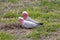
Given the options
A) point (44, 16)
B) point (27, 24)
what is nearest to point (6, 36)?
point (27, 24)

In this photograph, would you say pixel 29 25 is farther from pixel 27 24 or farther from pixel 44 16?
pixel 44 16

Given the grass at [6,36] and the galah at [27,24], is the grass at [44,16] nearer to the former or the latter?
the galah at [27,24]

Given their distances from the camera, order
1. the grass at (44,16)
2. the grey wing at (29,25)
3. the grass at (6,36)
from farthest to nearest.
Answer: the grey wing at (29,25)
the grass at (44,16)
the grass at (6,36)

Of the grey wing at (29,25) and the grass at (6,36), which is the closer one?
the grass at (6,36)

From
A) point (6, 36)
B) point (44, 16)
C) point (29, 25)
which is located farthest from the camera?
point (44, 16)

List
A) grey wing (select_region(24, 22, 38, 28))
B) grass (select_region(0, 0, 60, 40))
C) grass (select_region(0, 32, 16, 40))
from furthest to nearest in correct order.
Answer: grey wing (select_region(24, 22, 38, 28))
grass (select_region(0, 0, 60, 40))
grass (select_region(0, 32, 16, 40))

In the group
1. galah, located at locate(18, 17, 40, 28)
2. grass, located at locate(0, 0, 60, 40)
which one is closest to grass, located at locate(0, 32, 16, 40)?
grass, located at locate(0, 0, 60, 40)

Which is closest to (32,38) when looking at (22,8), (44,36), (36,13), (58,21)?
(44,36)

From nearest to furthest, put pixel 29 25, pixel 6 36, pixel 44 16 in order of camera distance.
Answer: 1. pixel 6 36
2. pixel 29 25
3. pixel 44 16

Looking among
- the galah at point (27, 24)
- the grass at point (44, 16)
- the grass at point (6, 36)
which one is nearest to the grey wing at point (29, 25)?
the galah at point (27, 24)

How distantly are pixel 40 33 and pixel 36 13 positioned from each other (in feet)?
6.59

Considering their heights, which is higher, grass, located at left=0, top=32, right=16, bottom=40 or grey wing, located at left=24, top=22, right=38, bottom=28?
grass, located at left=0, top=32, right=16, bottom=40

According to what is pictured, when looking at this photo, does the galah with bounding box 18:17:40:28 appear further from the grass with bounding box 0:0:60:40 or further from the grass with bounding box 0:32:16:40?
the grass with bounding box 0:32:16:40

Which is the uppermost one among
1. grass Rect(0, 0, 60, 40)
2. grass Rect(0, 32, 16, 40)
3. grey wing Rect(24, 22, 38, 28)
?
grass Rect(0, 32, 16, 40)
